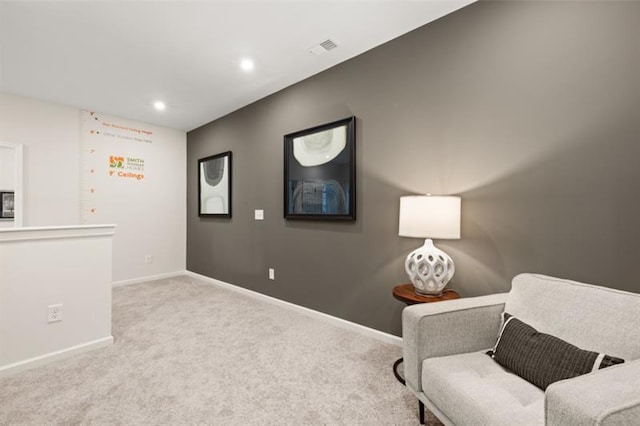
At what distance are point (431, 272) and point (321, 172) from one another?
1.48 meters

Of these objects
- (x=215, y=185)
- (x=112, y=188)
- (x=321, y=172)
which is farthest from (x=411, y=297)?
(x=112, y=188)

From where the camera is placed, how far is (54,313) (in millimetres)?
2051

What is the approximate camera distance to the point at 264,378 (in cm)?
183

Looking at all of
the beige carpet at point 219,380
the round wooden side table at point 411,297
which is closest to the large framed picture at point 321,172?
the round wooden side table at point 411,297

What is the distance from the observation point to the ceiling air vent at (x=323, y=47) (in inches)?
91.9

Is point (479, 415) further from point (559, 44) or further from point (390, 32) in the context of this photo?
point (390, 32)

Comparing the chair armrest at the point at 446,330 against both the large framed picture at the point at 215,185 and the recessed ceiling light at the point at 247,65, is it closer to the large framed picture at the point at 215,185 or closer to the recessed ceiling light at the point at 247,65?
the recessed ceiling light at the point at 247,65

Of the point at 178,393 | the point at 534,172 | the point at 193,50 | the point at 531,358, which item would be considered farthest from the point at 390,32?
the point at 178,393

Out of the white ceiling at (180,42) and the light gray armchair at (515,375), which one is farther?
the white ceiling at (180,42)

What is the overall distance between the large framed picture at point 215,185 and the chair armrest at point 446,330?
10.5 ft

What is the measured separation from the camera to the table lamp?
1.71m

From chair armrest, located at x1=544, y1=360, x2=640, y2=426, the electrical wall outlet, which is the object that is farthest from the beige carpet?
chair armrest, located at x1=544, y1=360, x2=640, y2=426

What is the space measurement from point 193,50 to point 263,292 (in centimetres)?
267

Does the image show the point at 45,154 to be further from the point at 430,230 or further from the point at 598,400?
the point at 598,400
